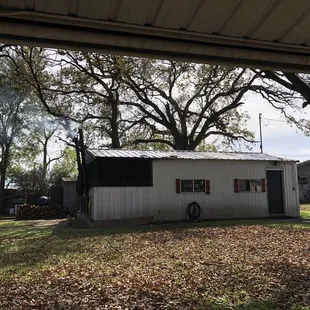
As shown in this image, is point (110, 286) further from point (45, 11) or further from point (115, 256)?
point (45, 11)

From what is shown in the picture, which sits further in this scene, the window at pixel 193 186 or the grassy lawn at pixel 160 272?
the window at pixel 193 186

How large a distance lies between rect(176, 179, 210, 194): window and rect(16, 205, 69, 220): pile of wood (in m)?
9.02

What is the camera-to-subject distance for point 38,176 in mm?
A: 33688

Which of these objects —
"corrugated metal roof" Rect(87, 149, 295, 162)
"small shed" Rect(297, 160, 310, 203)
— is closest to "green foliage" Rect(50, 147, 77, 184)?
"small shed" Rect(297, 160, 310, 203)

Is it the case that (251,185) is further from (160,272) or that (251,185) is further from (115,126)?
(160,272)

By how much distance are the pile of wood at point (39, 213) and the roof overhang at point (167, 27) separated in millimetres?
19567

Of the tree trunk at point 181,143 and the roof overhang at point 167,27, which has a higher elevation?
the tree trunk at point 181,143

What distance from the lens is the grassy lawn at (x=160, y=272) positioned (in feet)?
13.7

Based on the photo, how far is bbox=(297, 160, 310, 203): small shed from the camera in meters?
32.3

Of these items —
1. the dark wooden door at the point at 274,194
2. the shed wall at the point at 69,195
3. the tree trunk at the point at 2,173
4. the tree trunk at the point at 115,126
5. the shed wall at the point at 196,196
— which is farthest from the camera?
the tree trunk at the point at 2,173

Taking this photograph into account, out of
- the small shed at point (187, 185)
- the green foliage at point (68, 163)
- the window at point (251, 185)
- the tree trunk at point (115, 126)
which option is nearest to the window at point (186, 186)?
the small shed at point (187, 185)

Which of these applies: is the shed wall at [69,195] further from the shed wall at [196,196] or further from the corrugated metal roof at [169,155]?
the shed wall at [196,196]

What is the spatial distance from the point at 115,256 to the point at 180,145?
18.1 meters

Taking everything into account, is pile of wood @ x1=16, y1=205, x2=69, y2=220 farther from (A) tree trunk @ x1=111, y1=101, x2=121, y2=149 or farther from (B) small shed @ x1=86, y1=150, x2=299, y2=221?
(B) small shed @ x1=86, y1=150, x2=299, y2=221
